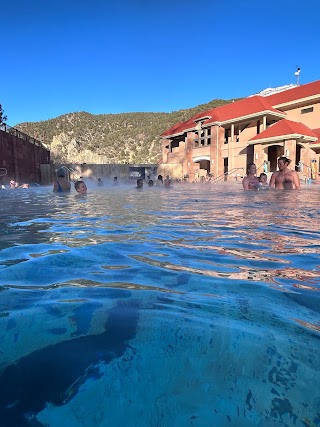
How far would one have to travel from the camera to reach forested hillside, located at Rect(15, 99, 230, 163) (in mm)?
74000

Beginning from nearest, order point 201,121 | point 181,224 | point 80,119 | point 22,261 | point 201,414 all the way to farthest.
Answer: point 201,414 < point 22,261 < point 181,224 < point 201,121 < point 80,119

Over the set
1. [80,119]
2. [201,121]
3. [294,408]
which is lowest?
[294,408]

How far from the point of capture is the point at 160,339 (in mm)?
1292

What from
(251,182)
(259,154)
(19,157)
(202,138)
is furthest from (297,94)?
(19,157)

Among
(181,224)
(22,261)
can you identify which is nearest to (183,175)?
(181,224)

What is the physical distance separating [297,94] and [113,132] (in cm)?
6440

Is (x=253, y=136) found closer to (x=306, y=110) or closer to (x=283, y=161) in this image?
(x=306, y=110)

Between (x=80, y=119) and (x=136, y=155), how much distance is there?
2498 cm

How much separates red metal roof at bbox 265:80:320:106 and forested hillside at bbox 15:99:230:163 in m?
42.7

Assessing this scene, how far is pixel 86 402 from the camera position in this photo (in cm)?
97

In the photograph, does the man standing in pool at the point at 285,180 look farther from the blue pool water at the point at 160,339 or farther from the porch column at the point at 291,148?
the porch column at the point at 291,148

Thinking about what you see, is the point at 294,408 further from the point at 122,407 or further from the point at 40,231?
the point at 40,231

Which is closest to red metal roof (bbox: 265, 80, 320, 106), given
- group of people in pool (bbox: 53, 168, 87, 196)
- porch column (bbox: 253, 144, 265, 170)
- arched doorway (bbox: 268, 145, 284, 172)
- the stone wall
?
arched doorway (bbox: 268, 145, 284, 172)

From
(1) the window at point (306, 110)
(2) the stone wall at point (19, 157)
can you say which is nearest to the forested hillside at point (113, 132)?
(2) the stone wall at point (19, 157)
